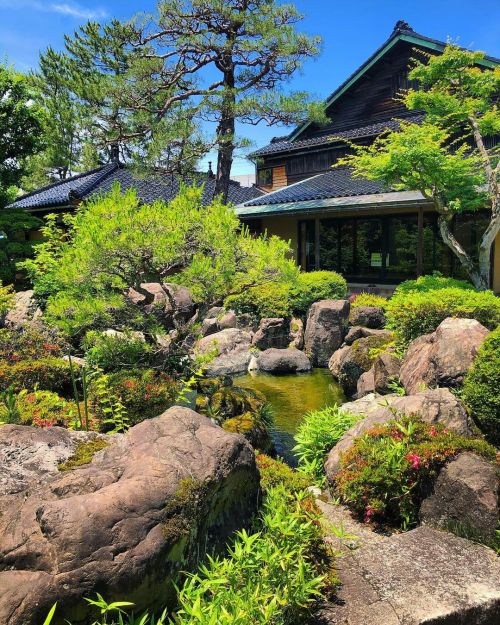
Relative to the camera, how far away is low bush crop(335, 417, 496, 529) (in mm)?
4434

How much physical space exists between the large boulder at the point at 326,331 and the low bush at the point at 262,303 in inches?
61.9

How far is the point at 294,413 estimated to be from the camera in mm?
9289

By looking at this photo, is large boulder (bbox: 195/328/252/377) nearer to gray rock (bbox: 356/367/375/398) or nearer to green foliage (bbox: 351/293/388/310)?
green foliage (bbox: 351/293/388/310)

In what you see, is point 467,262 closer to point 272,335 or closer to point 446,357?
point 272,335

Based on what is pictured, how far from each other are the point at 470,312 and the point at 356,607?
6.24 metres

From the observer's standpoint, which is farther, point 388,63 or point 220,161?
point 388,63

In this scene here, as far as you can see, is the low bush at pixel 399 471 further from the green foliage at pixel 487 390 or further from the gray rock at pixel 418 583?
the green foliage at pixel 487 390

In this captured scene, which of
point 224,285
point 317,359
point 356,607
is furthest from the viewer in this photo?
point 317,359

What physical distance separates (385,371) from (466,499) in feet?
13.6

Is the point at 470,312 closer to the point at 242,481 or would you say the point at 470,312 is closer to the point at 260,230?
the point at 242,481

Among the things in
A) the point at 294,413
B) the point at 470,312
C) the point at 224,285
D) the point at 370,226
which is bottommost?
the point at 294,413

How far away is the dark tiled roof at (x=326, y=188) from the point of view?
17.5 m

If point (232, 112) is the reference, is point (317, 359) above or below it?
below

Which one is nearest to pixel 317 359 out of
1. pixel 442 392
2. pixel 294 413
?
pixel 294 413
